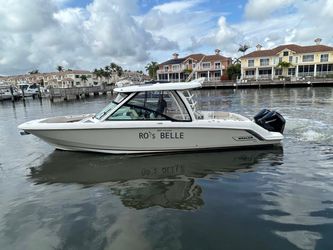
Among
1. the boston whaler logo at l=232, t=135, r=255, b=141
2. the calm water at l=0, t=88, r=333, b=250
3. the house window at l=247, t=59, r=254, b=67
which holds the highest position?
the house window at l=247, t=59, r=254, b=67

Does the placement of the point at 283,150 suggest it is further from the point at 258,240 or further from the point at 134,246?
the point at 134,246

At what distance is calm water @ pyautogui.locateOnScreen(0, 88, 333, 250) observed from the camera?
4266mm

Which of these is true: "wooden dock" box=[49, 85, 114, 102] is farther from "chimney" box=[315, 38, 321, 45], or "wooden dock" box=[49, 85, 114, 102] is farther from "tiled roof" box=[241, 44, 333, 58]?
"chimney" box=[315, 38, 321, 45]

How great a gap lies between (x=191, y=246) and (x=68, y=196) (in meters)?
3.16

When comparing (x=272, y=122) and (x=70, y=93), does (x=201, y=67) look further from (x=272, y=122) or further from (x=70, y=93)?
(x=272, y=122)

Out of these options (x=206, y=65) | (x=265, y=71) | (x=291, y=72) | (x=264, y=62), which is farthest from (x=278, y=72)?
(x=206, y=65)

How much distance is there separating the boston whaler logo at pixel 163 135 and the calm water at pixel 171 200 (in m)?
0.62

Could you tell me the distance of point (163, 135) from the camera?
26.8 feet

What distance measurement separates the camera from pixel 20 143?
11289mm

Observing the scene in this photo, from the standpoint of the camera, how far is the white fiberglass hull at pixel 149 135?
26.2 ft

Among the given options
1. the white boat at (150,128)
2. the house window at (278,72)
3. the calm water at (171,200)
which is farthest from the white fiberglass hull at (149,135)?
the house window at (278,72)

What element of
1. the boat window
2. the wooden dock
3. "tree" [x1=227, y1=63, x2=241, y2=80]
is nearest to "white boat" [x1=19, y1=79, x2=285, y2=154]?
the boat window

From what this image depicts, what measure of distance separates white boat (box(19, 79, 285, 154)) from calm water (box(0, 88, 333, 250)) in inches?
14.6

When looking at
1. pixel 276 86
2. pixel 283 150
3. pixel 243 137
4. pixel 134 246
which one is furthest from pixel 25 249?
pixel 276 86
